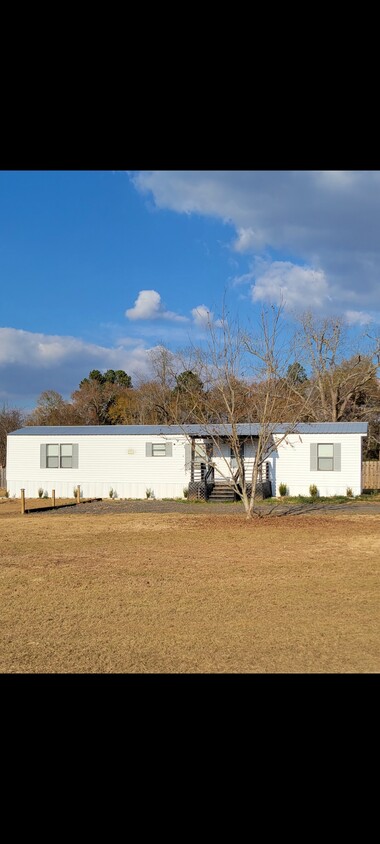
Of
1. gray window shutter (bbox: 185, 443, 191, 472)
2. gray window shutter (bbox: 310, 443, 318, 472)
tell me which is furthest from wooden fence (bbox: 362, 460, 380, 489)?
gray window shutter (bbox: 185, 443, 191, 472)

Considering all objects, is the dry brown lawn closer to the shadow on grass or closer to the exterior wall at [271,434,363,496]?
the shadow on grass

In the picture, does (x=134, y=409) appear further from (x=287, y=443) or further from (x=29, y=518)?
(x=29, y=518)

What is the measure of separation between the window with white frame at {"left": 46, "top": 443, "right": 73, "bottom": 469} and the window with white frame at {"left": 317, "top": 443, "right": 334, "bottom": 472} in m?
8.70

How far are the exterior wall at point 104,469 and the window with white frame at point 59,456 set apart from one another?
0.55 ft

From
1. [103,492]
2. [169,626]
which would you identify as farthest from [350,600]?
[103,492]

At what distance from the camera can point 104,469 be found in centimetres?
2153

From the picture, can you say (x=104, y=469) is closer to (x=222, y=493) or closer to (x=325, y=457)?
(x=222, y=493)

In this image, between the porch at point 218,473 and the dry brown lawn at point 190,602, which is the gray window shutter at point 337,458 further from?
the dry brown lawn at point 190,602

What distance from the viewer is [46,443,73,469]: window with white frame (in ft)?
70.9

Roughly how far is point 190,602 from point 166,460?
1466cm
